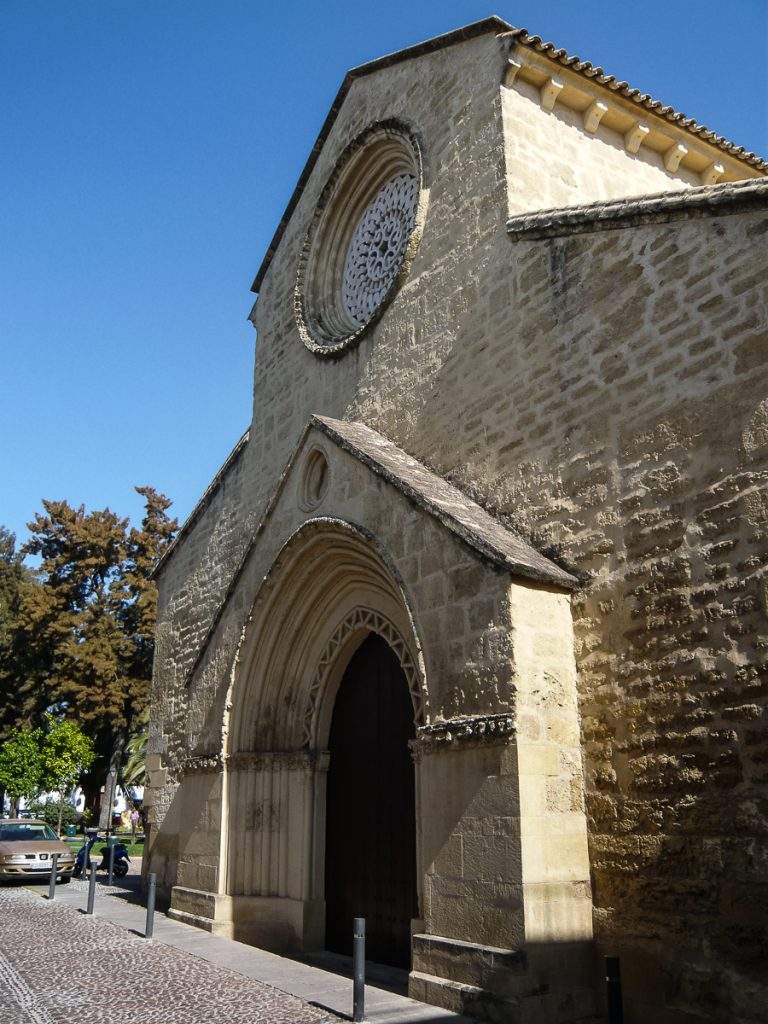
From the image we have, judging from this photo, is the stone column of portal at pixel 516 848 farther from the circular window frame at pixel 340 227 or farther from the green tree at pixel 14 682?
the green tree at pixel 14 682

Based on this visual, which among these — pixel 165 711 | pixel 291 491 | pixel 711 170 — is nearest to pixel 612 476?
pixel 291 491

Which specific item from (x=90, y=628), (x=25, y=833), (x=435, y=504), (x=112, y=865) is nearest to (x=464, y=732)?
(x=435, y=504)

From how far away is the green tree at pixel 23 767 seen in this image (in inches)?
945

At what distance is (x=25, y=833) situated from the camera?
52.5 feet

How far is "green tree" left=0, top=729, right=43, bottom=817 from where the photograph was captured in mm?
24016

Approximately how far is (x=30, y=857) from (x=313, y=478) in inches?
403

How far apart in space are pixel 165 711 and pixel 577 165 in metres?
9.22

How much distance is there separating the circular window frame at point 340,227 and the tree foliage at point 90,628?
67.9 feet

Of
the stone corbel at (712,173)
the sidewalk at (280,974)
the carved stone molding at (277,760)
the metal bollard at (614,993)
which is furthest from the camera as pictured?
the stone corbel at (712,173)

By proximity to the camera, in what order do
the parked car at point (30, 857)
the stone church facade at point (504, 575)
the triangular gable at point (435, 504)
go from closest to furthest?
1. the stone church facade at point (504, 575)
2. the triangular gable at point (435, 504)
3. the parked car at point (30, 857)

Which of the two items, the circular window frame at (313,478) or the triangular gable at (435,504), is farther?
the circular window frame at (313,478)

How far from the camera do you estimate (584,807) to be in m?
5.74

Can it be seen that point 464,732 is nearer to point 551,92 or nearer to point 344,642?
point 344,642

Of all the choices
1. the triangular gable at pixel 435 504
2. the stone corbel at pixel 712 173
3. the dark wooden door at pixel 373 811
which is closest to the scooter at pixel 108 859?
the triangular gable at pixel 435 504
